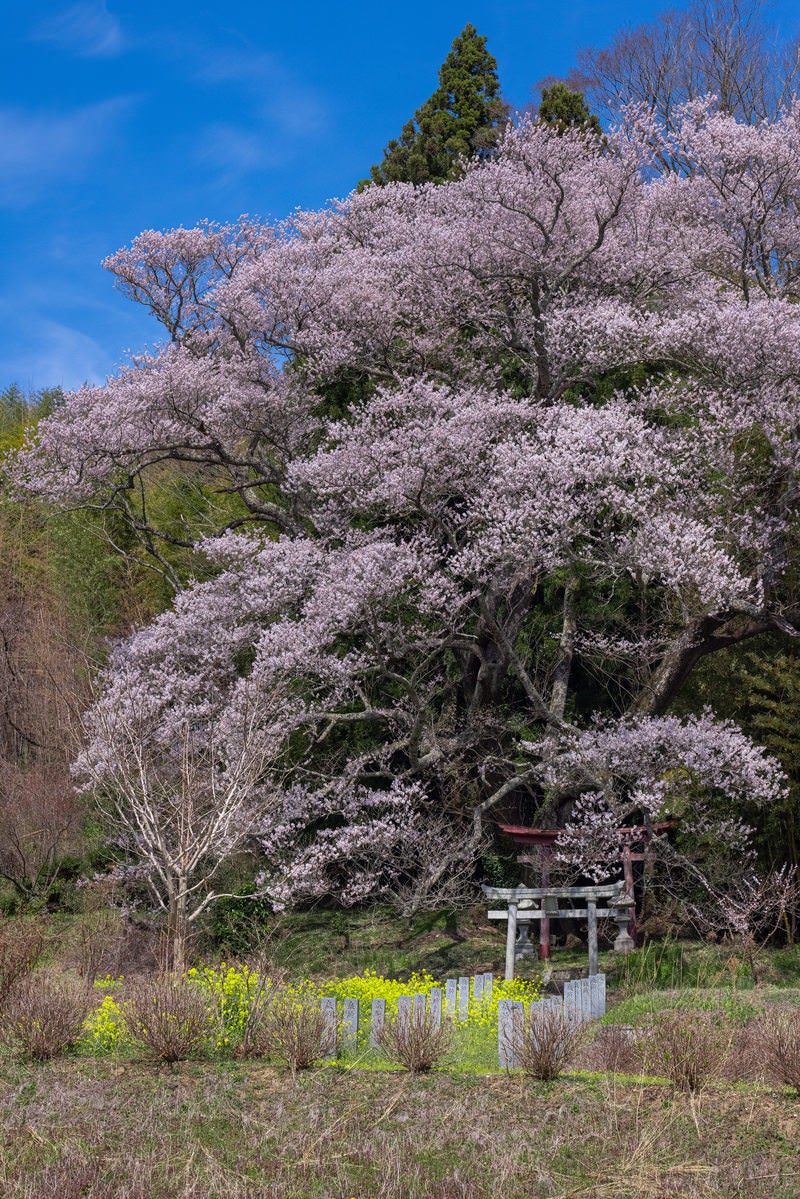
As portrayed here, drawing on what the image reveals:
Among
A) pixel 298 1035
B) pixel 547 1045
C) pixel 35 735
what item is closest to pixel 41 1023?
pixel 298 1035

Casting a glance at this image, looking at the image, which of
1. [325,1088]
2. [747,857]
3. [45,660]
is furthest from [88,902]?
[325,1088]

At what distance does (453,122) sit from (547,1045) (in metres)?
22.2

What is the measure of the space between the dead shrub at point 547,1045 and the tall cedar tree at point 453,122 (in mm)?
19828

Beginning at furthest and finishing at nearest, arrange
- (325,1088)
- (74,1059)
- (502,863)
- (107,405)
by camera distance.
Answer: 1. (502,863)
2. (107,405)
3. (74,1059)
4. (325,1088)

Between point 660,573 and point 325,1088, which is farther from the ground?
point 660,573

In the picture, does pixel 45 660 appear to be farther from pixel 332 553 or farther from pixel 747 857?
pixel 747 857

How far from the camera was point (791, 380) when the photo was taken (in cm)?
1343

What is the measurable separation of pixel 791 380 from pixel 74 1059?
423 inches

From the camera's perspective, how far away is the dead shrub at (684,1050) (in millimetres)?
6035

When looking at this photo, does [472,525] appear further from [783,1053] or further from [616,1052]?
[783,1053]

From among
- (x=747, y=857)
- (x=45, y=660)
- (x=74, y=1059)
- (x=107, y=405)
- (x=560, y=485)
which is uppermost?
(x=107, y=405)

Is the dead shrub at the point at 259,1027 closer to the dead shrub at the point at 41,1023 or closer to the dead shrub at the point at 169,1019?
the dead shrub at the point at 169,1019

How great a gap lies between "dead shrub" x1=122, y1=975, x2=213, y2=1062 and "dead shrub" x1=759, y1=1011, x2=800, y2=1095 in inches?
130

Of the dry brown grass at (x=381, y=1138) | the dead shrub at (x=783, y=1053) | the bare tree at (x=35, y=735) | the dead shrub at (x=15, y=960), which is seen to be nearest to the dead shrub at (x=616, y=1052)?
the dry brown grass at (x=381, y=1138)
